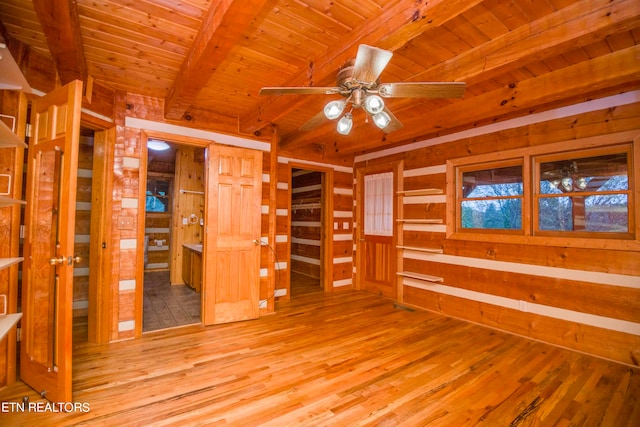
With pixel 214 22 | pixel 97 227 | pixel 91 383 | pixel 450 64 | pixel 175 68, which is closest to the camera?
pixel 214 22

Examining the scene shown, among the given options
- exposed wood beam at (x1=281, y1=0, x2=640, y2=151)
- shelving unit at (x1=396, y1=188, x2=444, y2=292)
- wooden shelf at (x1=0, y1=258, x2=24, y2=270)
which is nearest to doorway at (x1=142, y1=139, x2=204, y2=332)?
wooden shelf at (x1=0, y1=258, x2=24, y2=270)

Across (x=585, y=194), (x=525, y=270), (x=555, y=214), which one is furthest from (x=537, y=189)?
(x=525, y=270)

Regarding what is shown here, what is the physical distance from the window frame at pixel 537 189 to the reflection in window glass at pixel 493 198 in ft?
0.23

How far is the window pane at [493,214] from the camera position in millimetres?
3475

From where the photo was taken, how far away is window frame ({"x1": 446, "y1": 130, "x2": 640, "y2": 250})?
270cm

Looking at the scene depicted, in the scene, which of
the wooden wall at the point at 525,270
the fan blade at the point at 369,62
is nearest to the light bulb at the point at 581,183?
the wooden wall at the point at 525,270

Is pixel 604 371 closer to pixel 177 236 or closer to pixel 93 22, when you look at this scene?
pixel 93 22

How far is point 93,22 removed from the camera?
2.02m

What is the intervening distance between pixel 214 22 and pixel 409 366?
3.11 metres

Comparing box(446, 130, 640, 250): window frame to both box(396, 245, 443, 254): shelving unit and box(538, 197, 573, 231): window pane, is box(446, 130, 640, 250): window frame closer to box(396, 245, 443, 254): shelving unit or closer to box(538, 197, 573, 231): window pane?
box(538, 197, 573, 231): window pane

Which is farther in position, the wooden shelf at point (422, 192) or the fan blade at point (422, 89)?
the wooden shelf at point (422, 192)

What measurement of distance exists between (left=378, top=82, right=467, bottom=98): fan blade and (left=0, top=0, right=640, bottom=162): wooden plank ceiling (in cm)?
35

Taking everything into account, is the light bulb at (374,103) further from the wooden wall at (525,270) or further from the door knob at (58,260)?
the wooden wall at (525,270)

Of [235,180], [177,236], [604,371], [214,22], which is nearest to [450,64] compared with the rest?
[214,22]
